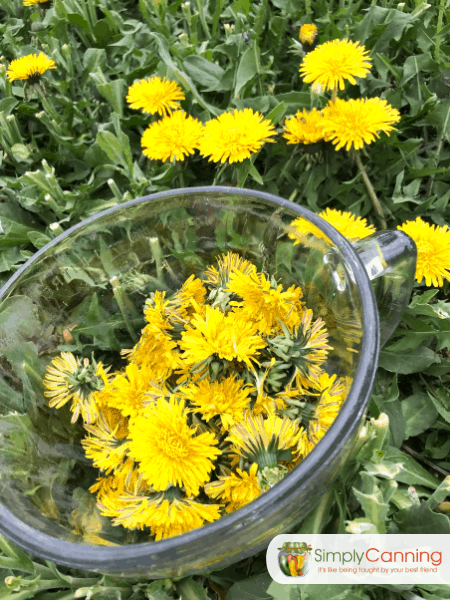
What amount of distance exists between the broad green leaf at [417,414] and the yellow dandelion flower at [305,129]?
0.38 meters

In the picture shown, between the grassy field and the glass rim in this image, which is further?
the grassy field

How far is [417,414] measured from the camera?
58 cm

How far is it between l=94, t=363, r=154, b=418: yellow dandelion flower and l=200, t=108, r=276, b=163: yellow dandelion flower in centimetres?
32

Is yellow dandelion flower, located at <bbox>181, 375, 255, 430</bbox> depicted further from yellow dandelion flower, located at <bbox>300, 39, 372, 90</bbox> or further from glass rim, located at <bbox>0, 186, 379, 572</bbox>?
yellow dandelion flower, located at <bbox>300, 39, 372, 90</bbox>

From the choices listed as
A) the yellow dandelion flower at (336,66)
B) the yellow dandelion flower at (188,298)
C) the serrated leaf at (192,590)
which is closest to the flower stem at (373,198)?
the yellow dandelion flower at (336,66)

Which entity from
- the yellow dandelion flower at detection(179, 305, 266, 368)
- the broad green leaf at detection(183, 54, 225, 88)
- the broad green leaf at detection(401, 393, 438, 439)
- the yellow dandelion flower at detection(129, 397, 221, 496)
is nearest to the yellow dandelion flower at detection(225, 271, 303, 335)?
the yellow dandelion flower at detection(179, 305, 266, 368)

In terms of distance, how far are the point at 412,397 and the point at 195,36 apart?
780mm

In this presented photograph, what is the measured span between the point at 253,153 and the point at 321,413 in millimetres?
409

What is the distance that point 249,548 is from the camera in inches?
14.6

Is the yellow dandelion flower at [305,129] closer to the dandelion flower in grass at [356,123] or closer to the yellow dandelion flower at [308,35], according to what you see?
the dandelion flower in grass at [356,123]

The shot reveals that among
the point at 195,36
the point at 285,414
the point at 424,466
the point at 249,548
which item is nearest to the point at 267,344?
the point at 285,414

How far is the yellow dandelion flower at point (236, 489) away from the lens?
15.0 inches

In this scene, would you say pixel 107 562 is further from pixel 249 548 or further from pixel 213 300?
pixel 213 300

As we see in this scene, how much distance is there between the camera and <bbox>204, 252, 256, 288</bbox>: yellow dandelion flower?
20.6 inches
